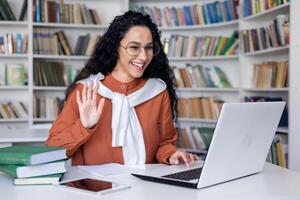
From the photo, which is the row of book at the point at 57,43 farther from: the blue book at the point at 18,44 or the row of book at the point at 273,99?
the row of book at the point at 273,99

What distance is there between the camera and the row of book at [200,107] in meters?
4.82

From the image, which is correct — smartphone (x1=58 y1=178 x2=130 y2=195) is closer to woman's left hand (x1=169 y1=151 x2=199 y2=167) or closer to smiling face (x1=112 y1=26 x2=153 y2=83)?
woman's left hand (x1=169 y1=151 x2=199 y2=167)

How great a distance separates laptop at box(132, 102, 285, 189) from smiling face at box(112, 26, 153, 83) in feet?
1.73

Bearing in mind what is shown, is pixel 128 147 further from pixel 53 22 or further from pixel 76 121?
pixel 53 22

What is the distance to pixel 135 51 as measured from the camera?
2.04 metres

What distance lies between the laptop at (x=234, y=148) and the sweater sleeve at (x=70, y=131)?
30 cm

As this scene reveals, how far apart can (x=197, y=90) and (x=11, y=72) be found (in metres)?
2.02

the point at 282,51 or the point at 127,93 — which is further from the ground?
the point at 282,51

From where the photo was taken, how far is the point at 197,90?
16.3ft

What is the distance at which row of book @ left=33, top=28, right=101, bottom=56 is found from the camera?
479 centimetres

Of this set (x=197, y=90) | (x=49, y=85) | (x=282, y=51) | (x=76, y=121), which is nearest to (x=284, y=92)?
(x=282, y=51)

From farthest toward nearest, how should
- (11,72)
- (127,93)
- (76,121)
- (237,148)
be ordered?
(11,72) < (127,93) < (76,121) < (237,148)

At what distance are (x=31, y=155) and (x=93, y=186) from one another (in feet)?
0.73

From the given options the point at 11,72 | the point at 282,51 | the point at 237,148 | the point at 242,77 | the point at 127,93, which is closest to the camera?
the point at 237,148
